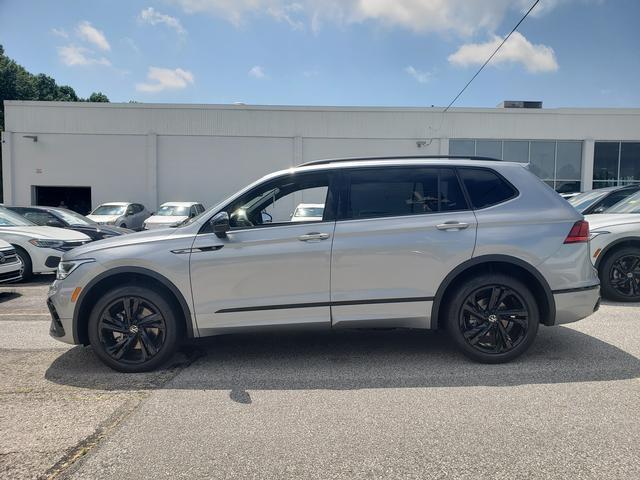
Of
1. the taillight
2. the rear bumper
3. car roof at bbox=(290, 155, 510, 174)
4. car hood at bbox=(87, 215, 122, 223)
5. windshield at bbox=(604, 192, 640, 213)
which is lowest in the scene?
the rear bumper

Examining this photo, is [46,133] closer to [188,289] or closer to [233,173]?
[233,173]

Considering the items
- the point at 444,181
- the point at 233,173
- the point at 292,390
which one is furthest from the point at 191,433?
the point at 233,173

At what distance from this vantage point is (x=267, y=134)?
23094 millimetres

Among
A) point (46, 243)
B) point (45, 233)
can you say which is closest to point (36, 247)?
point (46, 243)

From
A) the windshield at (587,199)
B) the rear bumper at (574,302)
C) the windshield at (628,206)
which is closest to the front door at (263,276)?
the rear bumper at (574,302)

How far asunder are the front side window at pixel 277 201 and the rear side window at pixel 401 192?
305 millimetres

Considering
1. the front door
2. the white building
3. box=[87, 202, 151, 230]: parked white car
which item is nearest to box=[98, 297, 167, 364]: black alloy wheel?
the front door

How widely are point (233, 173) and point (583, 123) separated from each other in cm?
1709

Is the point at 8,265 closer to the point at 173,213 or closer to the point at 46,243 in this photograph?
the point at 46,243

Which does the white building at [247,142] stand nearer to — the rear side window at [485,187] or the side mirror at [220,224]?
the rear side window at [485,187]

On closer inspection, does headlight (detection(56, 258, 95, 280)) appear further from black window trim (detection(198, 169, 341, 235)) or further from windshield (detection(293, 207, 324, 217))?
windshield (detection(293, 207, 324, 217))

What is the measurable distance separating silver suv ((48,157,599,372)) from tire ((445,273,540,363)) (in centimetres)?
1

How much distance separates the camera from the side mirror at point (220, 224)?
416 cm

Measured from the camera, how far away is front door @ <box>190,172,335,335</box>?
4219mm
